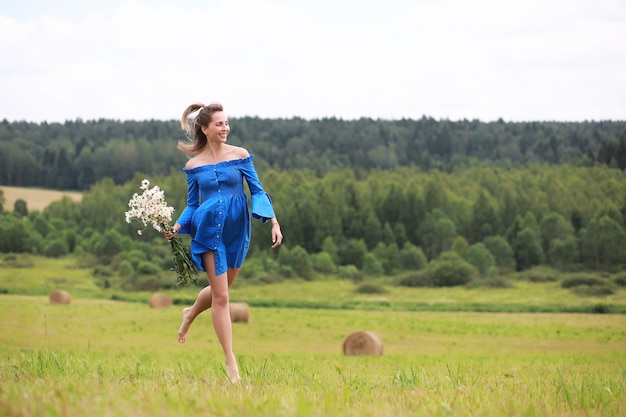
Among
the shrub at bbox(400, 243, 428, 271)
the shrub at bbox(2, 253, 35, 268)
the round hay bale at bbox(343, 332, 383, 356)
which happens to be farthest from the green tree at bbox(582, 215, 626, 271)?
the round hay bale at bbox(343, 332, 383, 356)

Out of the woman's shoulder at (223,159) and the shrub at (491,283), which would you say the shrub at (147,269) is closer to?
the shrub at (491,283)

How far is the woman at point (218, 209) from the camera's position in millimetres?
7516

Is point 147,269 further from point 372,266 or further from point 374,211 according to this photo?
point 374,211

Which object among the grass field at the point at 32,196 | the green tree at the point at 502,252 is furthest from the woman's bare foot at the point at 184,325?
the grass field at the point at 32,196

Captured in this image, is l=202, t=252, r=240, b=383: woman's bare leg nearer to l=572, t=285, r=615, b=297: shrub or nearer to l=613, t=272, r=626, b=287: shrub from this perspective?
l=572, t=285, r=615, b=297: shrub

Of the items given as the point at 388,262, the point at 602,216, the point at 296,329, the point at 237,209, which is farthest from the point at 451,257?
the point at 237,209

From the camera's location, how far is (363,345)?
97.8ft

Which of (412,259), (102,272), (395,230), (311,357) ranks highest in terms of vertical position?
(311,357)

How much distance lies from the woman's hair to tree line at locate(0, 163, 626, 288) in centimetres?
6708

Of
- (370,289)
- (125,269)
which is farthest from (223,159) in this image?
(125,269)

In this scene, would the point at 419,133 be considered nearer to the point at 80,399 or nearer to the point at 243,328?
the point at 243,328

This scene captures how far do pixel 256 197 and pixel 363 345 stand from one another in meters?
22.6

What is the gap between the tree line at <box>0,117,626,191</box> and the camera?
130 meters

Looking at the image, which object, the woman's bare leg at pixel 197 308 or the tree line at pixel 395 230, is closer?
the woman's bare leg at pixel 197 308
